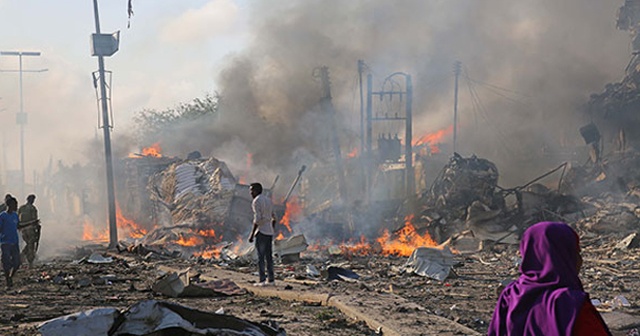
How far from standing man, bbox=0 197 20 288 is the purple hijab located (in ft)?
34.4

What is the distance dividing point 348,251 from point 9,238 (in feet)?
28.9

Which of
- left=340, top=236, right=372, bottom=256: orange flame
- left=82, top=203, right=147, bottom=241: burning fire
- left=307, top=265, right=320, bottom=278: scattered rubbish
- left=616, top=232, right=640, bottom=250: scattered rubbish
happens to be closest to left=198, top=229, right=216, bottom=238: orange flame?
left=340, top=236, right=372, bottom=256: orange flame

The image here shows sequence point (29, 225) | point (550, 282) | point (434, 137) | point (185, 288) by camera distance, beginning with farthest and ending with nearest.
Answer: point (434, 137) → point (29, 225) → point (185, 288) → point (550, 282)

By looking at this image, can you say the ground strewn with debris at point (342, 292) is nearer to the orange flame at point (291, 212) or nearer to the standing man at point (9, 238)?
the standing man at point (9, 238)

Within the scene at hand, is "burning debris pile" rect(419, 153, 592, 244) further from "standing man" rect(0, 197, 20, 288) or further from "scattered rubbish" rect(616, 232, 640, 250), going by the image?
"standing man" rect(0, 197, 20, 288)

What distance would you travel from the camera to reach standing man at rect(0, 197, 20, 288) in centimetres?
1196

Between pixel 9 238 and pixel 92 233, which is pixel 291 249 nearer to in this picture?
pixel 9 238

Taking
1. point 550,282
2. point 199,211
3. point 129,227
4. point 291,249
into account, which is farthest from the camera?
point 129,227

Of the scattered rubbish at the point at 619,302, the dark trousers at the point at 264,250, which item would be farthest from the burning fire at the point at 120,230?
the scattered rubbish at the point at 619,302

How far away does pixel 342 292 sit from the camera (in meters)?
9.86

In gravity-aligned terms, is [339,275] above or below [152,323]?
below

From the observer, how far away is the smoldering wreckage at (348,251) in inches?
314

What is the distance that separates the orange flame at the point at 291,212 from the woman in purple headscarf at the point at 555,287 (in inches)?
791

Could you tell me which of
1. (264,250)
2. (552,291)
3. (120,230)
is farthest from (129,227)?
(552,291)
